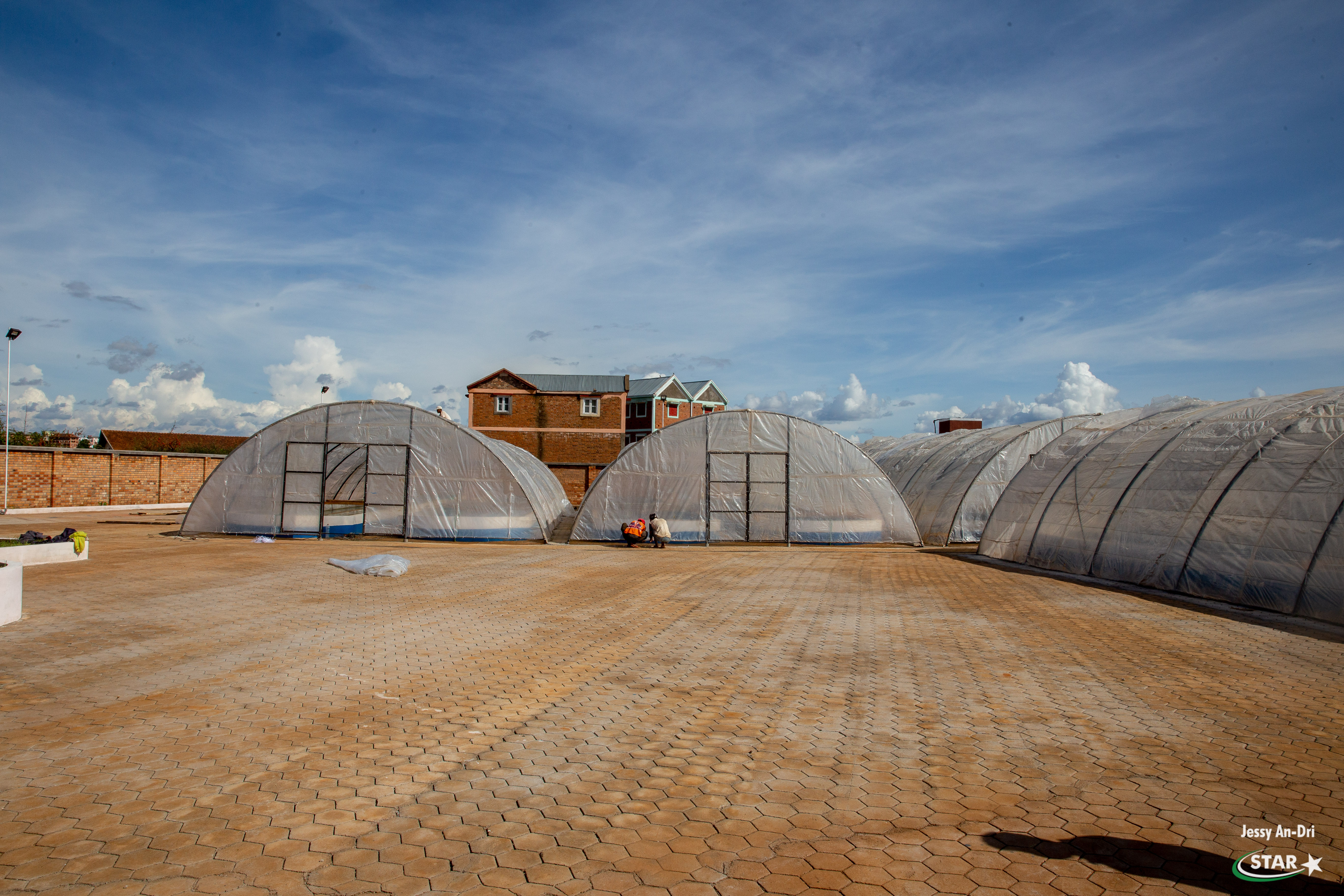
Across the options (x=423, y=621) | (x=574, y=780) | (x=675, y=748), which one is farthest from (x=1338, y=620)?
(x=423, y=621)

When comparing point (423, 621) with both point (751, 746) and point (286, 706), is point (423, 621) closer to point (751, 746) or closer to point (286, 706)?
point (286, 706)

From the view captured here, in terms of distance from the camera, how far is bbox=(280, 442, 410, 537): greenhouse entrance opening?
23.4 m

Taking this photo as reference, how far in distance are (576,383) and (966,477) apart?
3439 cm

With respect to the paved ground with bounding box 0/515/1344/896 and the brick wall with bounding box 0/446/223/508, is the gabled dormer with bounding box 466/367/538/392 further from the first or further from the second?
the paved ground with bounding box 0/515/1344/896

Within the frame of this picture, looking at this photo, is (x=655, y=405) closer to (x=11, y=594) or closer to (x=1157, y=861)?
(x=11, y=594)

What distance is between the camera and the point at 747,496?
23688 mm

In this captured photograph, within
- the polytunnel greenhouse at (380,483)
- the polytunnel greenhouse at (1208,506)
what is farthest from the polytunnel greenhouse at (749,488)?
the polytunnel greenhouse at (1208,506)

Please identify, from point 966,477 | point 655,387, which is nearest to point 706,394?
point 655,387

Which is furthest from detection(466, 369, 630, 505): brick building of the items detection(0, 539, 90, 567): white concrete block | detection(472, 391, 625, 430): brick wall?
detection(0, 539, 90, 567): white concrete block

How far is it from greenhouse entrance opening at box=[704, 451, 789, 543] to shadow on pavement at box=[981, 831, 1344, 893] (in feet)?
62.7

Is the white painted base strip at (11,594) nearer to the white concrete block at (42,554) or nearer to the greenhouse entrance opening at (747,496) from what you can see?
the white concrete block at (42,554)

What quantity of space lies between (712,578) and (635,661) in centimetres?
757

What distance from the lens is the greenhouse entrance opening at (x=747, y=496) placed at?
930 inches

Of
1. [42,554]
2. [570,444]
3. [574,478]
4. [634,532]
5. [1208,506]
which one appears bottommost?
[42,554]
